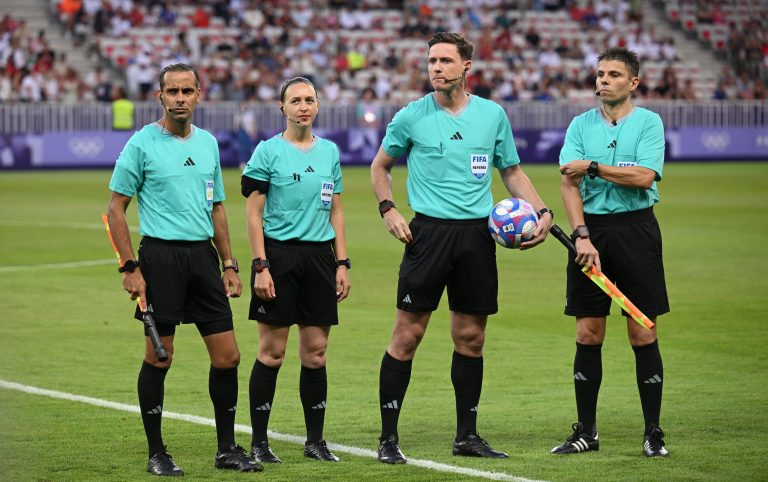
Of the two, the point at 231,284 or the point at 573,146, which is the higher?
the point at 573,146

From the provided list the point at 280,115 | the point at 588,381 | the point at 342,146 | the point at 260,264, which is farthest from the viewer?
the point at 342,146

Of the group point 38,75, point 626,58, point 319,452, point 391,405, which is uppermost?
point 626,58

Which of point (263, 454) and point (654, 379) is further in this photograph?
point (654, 379)

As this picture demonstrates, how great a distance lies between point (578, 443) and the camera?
790 cm

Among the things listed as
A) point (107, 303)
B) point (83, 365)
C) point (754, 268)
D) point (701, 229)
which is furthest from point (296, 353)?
point (701, 229)

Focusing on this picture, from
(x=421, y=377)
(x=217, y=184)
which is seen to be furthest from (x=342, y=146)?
(x=217, y=184)

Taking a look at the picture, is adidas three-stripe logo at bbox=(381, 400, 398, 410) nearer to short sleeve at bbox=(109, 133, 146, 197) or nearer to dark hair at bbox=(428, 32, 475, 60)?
short sleeve at bbox=(109, 133, 146, 197)

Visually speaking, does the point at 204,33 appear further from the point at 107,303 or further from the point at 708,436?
the point at 708,436

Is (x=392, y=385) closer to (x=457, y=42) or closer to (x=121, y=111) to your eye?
(x=457, y=42)

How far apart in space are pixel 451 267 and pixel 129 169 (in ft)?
6.32

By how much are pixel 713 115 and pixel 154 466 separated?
118 feet

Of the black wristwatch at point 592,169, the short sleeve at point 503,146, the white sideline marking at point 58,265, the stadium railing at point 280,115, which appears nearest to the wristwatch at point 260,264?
the short sleeve at point 503,146

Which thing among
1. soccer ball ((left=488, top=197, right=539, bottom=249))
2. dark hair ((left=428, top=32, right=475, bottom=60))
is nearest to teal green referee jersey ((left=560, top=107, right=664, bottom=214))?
soccer ball ((left=488, top=197, right=539, bottom=249))

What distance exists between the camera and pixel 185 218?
7395mm
